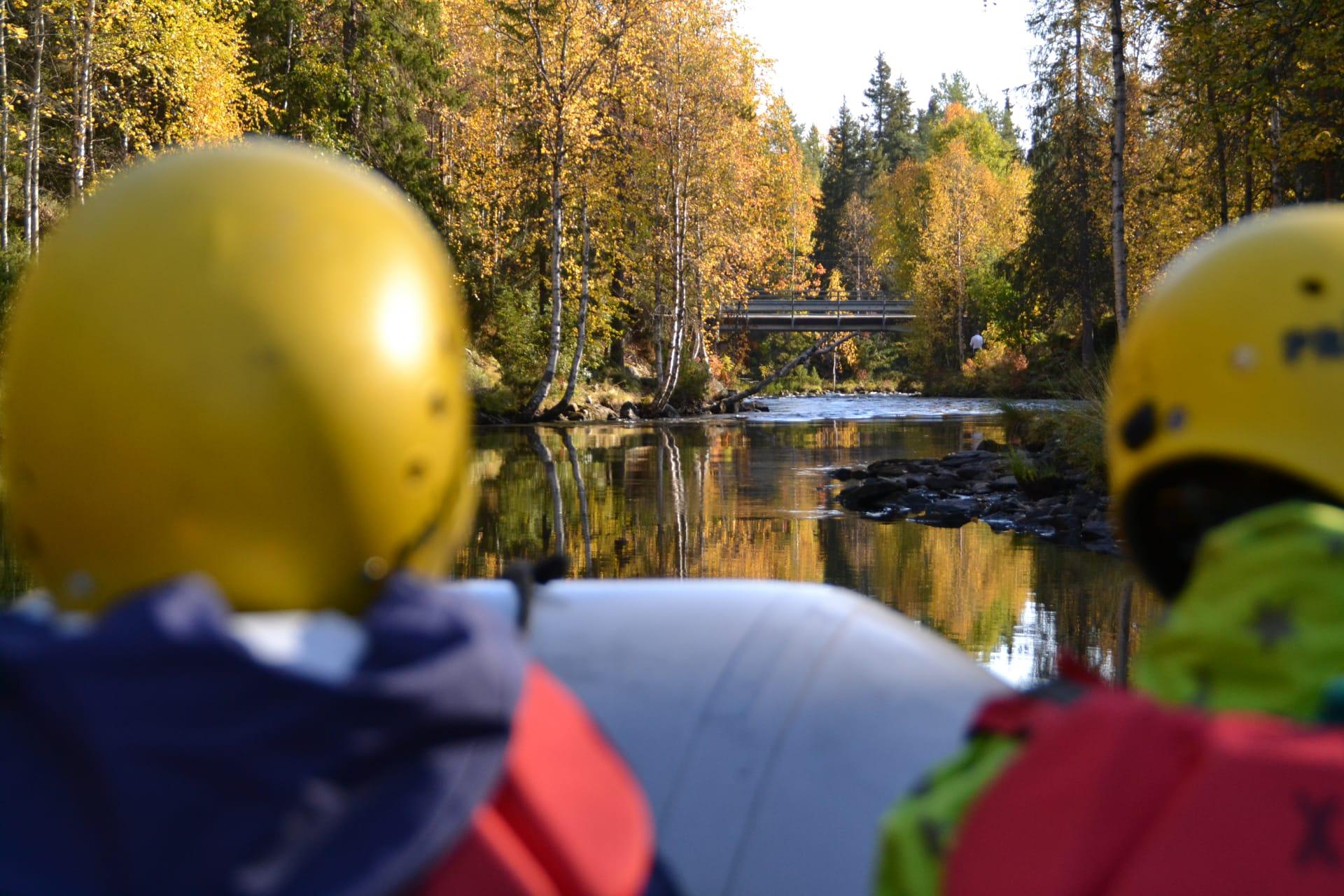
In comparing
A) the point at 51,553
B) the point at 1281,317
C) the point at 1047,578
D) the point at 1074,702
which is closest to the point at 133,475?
the point at 51,553

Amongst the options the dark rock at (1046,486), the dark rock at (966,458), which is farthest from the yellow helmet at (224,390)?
the dark rock at (966,458)

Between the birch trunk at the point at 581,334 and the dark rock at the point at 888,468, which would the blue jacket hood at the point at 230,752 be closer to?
the dark rock at the point at 888,468

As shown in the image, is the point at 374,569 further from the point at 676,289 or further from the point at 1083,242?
the point at 1083,242

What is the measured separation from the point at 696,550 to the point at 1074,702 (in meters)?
8.34

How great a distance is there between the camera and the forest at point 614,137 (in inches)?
662

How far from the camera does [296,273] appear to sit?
1.35 m

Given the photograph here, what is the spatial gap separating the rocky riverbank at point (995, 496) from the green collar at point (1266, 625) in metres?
8.86

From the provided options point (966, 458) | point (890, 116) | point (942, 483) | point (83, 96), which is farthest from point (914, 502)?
point (890, 116)

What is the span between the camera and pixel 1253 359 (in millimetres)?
1441

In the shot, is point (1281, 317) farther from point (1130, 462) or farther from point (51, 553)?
point (51, 553)

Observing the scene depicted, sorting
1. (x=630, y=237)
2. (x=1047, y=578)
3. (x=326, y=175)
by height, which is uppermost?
(x=630, y=237)

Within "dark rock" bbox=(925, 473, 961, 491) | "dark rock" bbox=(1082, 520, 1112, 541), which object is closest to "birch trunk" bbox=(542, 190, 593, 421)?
"dark rock" bbox=(925, 473, 961, 491)

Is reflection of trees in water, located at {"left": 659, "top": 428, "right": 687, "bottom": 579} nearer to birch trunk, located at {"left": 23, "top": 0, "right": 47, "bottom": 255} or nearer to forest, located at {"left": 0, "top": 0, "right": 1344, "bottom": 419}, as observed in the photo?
forest, located at {"left": 0, "top": 0, "right": 1344, "bottom": 419}

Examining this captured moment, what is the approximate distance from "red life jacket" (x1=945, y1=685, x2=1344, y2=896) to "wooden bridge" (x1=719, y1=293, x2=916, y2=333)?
52999mm
